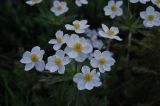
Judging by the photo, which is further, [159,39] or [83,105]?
[159,39]

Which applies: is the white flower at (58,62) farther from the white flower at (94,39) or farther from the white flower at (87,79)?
the white flower at (94,39)

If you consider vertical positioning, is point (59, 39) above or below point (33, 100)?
above

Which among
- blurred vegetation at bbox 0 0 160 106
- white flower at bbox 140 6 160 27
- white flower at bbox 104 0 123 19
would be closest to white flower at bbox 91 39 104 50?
blurred vegetation at bbox 0 0 160 106

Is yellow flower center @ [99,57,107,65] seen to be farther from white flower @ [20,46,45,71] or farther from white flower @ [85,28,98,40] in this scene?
white flower @ [85,28,98,40]

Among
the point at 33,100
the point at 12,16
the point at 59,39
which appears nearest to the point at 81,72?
the point at 59,39

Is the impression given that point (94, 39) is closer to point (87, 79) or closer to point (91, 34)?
point (91, 34)

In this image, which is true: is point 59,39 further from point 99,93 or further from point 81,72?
point 99,93
